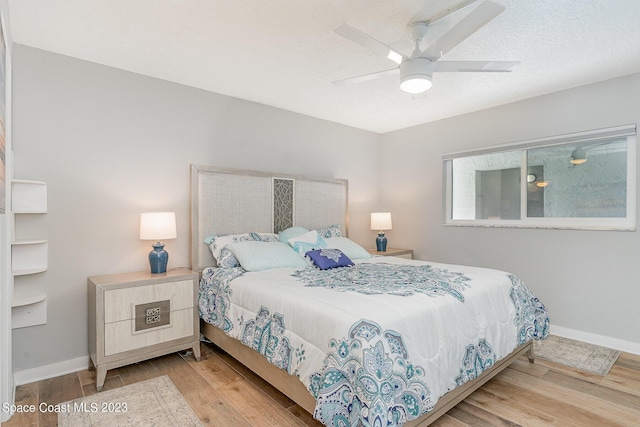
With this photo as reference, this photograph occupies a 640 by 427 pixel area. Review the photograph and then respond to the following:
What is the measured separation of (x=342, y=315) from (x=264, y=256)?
4.80 feet

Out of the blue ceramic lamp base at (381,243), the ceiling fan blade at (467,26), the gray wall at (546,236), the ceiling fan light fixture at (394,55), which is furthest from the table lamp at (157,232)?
the gray wall at (546,236)

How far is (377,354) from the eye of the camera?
4.99 feet

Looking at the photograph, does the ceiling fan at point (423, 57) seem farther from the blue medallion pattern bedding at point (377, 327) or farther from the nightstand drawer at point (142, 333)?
the nightstand drawer at point (142, 333)

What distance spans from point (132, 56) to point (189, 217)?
142cm

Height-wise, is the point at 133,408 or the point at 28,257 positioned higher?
the point at 28,257

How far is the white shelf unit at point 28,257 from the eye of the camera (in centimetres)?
233

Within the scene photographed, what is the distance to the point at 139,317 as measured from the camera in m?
2.56

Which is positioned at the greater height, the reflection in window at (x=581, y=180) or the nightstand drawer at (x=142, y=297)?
the reflection in window at (x=581, y=180)

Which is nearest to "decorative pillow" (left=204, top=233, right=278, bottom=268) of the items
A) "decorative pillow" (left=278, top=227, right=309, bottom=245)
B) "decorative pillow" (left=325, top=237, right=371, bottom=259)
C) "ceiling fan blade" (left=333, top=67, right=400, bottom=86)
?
"decorative pillow" (left=278, top=227, right=309, bottom=245)

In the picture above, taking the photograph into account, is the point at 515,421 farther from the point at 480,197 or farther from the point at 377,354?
the point at 480,197

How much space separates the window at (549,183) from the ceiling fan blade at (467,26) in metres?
2.16

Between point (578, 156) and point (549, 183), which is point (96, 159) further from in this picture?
point (578, 156)

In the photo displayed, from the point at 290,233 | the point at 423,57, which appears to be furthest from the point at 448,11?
the point at 290,233

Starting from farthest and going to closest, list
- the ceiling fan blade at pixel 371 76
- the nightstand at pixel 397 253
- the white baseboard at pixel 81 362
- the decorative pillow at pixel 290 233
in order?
the nightstand at pixel 397 253 < the decorative pillow at pixel 290 233 < the white baseboard at pixel 81 362 < the ceiling fan blade at pixel 371 76
